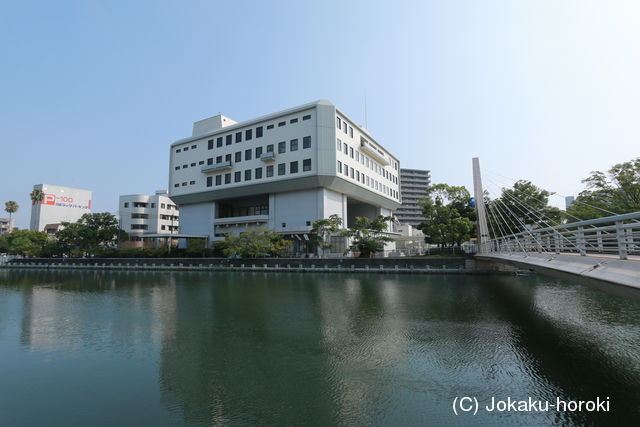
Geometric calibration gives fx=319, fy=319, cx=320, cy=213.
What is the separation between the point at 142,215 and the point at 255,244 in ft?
153

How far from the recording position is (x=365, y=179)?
45.7 metres

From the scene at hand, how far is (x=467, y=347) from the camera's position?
9211 millimetres

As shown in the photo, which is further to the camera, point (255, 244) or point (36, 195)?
point (36, 195)

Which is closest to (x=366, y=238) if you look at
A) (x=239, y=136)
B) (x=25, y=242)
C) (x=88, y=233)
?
(x=239, y=136)

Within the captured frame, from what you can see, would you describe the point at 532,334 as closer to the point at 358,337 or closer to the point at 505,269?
the point at 358,337

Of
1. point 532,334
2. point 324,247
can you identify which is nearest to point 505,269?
point 324,247

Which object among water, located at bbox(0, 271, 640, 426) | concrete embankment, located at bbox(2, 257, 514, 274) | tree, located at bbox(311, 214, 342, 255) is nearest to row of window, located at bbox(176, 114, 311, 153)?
tree, located at bbox(311, 214, 342, 255)

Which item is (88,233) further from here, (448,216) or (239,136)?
(448,216)

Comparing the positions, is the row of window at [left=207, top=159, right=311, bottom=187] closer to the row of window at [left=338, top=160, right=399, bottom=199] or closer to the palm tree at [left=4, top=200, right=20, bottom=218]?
the row of window at [left=338, top=160, right=399, bottom=199]

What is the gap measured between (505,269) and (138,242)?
68.1 m

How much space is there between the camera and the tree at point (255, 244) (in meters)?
37.7

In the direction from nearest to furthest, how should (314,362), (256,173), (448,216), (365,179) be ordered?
(314,362) < (448,216) < (256,173) < (365,179)

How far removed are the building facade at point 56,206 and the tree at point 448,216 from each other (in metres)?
80.3

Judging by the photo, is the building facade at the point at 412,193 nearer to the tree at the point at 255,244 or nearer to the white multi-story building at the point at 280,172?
the white multi-story building at the point at 280,172
